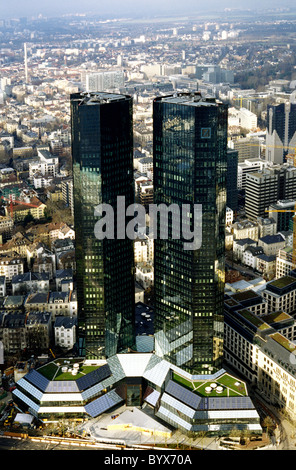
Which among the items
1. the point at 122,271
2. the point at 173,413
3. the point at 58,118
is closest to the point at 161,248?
the point at 122,271

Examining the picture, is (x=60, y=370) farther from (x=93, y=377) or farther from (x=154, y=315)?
(x=154, y=315)

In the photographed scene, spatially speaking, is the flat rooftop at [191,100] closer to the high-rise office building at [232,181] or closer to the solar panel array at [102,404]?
the solar panel array at [102,404]

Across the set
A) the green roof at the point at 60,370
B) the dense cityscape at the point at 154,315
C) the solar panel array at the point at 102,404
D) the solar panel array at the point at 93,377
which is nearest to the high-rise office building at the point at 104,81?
the dense cityscape at the point at 154,315

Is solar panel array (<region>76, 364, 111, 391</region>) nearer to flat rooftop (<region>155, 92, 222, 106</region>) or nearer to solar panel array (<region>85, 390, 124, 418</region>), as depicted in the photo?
solar panel array (<region>85, 390, 124, 418</region>)

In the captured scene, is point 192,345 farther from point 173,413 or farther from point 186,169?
point 186,169
